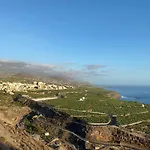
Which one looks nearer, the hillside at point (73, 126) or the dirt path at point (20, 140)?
the dirt path at point (20, 140)

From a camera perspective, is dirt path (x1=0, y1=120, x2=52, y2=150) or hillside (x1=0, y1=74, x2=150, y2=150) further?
hillside (x1=0, y1=74, x2=150, y2=150)

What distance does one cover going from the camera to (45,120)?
226 ft

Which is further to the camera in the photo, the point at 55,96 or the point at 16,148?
the point at 55,96

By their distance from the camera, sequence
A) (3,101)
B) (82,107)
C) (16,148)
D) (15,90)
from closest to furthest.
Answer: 1. (16,148)
2. (82,107)
3. (3,101)
4. (15,90)

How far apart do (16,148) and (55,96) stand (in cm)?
5922

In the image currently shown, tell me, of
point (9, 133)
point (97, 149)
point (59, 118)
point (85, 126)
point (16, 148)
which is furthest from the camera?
point (59, 118)

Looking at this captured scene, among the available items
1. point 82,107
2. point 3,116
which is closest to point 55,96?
point 82,107

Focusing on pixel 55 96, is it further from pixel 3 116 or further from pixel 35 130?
pixel 35 130

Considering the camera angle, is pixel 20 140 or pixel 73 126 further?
pixel 73 126

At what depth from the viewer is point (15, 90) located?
112688mm

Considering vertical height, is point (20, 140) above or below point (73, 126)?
below

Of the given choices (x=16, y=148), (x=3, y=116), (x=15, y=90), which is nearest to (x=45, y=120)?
(x=3, y=116)

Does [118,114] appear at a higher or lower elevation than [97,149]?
higher

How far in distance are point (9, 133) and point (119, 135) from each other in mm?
21588
